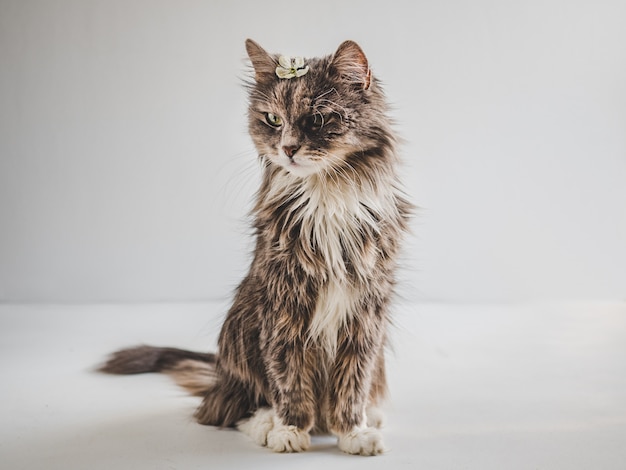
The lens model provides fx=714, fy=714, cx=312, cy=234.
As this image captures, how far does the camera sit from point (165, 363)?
3074 millimetres

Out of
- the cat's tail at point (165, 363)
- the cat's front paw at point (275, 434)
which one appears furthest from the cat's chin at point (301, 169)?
the cat's tail at point (165, 363)

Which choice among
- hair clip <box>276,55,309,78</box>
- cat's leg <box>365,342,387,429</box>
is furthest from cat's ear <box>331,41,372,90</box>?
cat's leg <box>365,342,387,429</box>

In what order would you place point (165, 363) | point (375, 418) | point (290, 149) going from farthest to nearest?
1. point (165, 363)
2. point (375, 418)
3. point (290, 149)

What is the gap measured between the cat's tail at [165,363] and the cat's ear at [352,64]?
1.36 m

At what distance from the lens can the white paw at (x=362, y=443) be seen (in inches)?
85.4

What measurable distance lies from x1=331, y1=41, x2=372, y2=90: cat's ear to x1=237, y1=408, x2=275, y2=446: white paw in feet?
3.62

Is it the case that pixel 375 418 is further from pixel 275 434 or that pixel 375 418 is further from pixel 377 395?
pixel 275 434

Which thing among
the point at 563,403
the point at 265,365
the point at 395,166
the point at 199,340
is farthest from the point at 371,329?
the point at 199,340

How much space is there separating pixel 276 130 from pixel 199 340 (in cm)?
168

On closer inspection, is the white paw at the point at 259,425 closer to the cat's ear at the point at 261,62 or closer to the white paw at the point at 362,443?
the white paw at the point at 362,443

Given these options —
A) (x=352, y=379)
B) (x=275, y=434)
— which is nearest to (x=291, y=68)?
(x=352, y=379)

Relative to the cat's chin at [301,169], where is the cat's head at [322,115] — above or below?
above

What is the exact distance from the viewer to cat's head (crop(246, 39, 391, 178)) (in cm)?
214

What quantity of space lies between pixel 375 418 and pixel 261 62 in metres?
1.26
